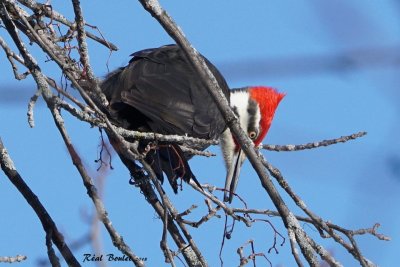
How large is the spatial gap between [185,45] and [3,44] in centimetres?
119

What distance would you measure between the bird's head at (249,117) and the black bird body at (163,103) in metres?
1.06

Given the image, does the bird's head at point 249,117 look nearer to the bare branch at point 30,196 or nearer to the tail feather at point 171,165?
the tail feather at point 171,165

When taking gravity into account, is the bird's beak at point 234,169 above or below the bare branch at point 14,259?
above

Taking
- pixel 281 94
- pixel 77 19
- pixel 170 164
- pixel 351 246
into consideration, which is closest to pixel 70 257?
pixel 170 164

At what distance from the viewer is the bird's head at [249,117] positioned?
5699mm

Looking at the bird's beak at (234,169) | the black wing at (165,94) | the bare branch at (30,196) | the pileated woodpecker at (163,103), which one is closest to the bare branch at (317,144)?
the pileated woodpecker at (163,103)

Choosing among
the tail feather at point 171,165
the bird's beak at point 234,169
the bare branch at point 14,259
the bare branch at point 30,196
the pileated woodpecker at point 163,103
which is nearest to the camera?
the bare branch at point 14,259

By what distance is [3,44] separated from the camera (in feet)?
10.1

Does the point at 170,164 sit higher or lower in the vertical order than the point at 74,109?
higher

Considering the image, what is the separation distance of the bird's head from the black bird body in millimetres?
1064

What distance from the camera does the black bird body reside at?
3613 millimetres

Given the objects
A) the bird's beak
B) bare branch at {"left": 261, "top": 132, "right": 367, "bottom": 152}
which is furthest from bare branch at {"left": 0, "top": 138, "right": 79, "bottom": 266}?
the bird's beak

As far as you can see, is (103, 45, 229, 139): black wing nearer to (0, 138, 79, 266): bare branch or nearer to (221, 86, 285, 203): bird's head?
(0, 138, 79, 266): bare branch

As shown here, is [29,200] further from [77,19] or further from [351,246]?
[351,246]
